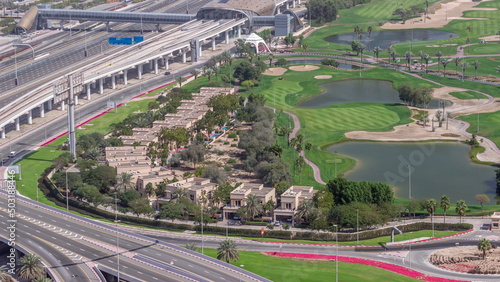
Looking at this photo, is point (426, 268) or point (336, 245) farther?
point (336, 245)

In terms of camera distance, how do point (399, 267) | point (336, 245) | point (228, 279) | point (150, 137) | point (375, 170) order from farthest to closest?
point (150, 137), point (375, 170), point (336, 245), point (399, 267), point (228, 279)

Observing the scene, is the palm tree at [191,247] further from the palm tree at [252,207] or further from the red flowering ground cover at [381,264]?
the palm tree at [252,207]

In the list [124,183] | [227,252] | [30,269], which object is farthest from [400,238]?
[30,269]

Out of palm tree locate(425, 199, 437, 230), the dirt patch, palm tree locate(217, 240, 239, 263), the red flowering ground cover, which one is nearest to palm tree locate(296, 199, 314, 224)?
the red flowering ground cover

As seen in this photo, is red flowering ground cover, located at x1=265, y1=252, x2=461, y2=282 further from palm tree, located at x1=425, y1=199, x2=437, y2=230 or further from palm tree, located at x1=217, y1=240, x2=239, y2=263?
palm tree, located at x1=425, y1=199, x2=437, y2=230

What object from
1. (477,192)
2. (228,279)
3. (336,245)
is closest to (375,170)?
(477,192)

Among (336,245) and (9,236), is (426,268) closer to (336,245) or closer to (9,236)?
(336,245)

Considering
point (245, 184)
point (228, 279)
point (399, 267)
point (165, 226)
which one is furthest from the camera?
point (245, 184)
